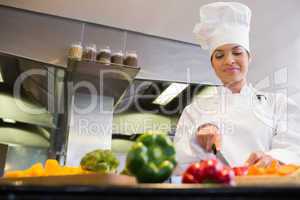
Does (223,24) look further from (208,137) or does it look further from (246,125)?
(208,137)

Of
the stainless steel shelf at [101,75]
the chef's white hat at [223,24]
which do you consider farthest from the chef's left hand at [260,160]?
the stainless steel shelf at [101,75]

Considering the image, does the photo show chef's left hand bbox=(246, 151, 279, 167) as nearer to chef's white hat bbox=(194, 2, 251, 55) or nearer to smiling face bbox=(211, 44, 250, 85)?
smiling face bbox=(211, 44, 250, 85)

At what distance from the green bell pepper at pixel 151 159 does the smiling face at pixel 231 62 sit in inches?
34.7

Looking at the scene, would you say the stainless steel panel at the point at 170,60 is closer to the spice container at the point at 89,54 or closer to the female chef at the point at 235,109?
the spice container at the point at 89,54

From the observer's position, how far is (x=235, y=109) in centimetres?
143

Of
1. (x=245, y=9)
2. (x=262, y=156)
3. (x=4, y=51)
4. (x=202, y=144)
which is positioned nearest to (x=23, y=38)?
(x=4, y=51)

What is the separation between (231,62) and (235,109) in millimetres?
215

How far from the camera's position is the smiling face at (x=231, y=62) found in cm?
137

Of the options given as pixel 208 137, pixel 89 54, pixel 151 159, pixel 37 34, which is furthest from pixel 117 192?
pixel 37 34

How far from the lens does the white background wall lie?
2287mm

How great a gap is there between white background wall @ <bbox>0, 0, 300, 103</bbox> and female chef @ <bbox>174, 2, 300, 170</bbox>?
89 centimetres

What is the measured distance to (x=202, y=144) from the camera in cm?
105

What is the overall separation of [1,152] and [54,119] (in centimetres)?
41

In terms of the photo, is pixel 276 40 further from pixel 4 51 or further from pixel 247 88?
pixel 4 51
